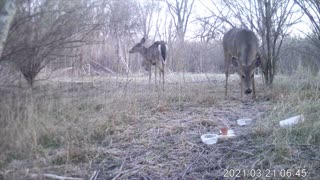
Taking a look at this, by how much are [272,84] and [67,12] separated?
5.94 m

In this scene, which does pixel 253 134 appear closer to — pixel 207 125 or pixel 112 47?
pixel 207 125

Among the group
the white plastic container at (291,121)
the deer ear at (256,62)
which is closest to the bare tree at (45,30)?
the white plastic container at (291,121)

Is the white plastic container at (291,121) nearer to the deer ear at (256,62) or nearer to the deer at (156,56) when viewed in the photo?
the deer ear at (256,62)

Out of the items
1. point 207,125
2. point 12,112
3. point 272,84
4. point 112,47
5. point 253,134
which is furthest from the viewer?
point 112,47

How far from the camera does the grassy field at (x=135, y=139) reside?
3826mm

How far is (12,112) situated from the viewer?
4508mm

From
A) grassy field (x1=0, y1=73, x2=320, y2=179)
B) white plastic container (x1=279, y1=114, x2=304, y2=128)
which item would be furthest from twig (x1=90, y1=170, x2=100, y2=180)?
white plastic container (x1=279, y1=114, x2=304, y2=128)

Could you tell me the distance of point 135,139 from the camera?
496 cm

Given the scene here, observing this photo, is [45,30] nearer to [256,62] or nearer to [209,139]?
[209,139]

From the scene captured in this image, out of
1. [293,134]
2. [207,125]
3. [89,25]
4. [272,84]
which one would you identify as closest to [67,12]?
[89,25]

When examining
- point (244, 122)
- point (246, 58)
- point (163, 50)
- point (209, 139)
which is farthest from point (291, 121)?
point (163, 50)

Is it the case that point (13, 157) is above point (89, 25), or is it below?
below

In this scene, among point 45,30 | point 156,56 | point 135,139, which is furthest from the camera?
point 156,56

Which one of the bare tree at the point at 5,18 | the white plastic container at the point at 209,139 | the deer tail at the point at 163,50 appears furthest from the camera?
the deer tail at the point at 163,50
